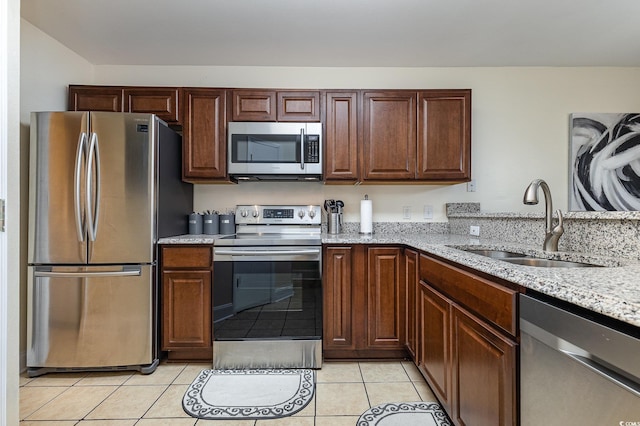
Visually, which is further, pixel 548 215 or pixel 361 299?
pixel 361 299

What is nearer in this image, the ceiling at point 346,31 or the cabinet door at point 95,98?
the ceiling at point 346,31

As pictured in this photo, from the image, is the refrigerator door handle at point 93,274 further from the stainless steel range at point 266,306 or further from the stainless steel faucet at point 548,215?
the stainless steel faucet at point 548,215

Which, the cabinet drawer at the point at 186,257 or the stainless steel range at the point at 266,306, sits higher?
the cabinet drawer at the point at 186,257

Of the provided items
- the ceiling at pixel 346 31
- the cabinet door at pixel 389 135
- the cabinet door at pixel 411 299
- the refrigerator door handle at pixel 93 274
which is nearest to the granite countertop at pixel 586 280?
the cabinet door at pixel 411 299

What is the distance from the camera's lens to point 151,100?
2.45 metres

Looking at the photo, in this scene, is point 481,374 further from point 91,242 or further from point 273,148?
point 91,242

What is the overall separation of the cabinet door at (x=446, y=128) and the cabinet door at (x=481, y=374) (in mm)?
1458

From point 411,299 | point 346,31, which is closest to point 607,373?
point 411,299

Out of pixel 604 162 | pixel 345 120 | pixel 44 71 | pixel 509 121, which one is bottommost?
pixel 604 162

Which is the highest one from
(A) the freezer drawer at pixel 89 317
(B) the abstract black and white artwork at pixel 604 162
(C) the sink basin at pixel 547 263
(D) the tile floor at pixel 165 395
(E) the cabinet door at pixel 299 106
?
(E) the cabinet door at pixel 299 106

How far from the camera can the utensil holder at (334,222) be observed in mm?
2715

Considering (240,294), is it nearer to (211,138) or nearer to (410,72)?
(211,138)

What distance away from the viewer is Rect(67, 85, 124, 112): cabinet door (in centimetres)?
243

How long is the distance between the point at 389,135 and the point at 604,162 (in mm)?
2062
